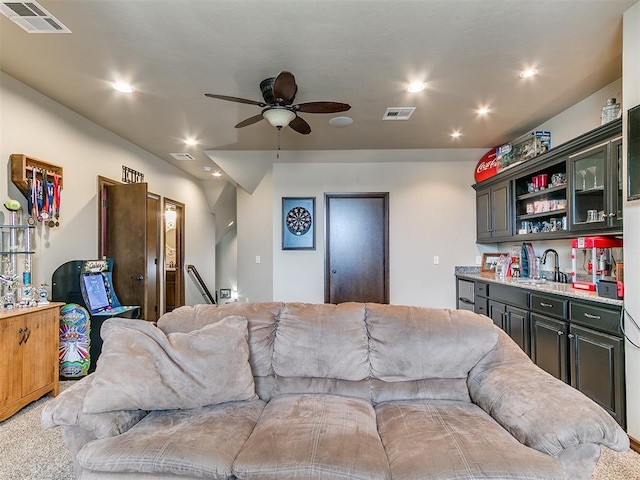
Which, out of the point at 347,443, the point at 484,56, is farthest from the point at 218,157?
the point at 347,443

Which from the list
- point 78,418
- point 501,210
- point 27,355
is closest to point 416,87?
point 501,210

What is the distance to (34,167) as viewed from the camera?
3.09 m

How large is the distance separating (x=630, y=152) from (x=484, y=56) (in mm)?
1157

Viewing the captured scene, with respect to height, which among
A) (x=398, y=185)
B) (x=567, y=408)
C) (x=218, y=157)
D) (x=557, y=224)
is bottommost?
(x=567, y=408)

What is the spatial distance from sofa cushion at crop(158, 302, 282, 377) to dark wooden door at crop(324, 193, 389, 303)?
3234mm

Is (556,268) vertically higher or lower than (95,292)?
higher

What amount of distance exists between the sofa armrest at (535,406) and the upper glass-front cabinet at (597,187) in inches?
62.0

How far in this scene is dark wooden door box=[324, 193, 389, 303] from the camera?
5.35 metres

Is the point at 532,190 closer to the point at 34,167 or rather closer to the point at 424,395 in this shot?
the point at 424,395

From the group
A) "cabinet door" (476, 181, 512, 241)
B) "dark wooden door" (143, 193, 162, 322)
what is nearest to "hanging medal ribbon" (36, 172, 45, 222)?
"dark wooden door" (143, 193, 162, 322)

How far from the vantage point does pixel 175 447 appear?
138cm

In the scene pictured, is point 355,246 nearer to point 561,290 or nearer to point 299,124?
point 299,124

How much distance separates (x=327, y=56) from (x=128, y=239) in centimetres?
315

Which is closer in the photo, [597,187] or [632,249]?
[632,249]
